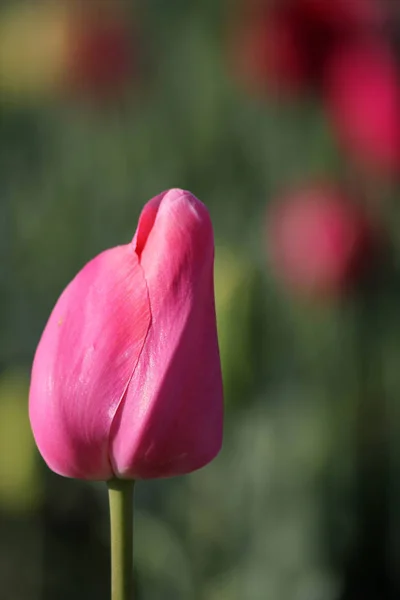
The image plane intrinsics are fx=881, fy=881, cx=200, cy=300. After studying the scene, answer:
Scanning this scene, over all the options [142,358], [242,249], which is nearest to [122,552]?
[142,358]

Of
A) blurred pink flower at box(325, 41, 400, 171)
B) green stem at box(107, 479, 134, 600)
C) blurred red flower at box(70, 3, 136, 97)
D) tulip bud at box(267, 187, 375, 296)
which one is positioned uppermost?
blurred red flower at box(70, 3, 136, 97)

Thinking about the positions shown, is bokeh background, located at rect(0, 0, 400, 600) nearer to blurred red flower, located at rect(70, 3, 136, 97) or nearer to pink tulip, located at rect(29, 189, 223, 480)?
blurred red flower, located at rect(70, 3, 136, 97)

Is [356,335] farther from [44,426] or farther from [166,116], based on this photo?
[44,426]

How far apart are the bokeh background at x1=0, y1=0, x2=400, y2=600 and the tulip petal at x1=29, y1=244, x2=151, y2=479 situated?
A: 28 cm

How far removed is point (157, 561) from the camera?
594 millimetres

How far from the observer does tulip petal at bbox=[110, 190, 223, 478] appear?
21cm

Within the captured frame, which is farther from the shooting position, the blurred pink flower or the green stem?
the blurred pink flower

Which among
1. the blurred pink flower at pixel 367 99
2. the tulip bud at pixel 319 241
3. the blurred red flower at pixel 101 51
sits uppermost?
the blurred red flower at pixel 101 51

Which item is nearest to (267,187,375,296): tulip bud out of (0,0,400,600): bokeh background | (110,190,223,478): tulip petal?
(0,0,400,600): bokeh background

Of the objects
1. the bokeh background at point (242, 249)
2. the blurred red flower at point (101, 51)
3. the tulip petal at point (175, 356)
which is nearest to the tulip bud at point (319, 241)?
the bokeh background at point (242, 249)

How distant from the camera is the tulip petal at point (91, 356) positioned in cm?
22

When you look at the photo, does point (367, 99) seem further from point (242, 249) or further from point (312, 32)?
A: point (242, 249)

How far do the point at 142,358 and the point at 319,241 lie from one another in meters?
0.31

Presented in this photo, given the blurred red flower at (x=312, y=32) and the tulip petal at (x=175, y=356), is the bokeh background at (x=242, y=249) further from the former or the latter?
the tulip petal at (x=175, y=356)
